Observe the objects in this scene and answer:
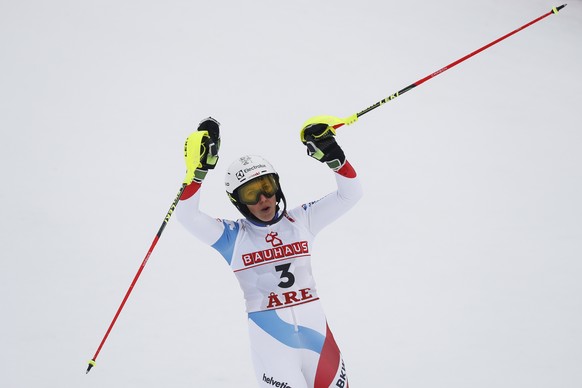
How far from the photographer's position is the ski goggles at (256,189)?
9.82 ft

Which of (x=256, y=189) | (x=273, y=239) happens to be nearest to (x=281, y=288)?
(x=273, y=239)

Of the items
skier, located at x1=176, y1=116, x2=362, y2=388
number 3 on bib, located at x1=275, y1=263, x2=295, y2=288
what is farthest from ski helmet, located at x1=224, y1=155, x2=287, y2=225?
number 3 on bib, located at x1=275, y1=263, x2=295, y2=288

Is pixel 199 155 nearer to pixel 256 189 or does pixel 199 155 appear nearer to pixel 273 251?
pixel 256 189

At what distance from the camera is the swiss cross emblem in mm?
3062

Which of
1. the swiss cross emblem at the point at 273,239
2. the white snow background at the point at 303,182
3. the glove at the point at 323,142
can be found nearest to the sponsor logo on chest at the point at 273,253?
the swiss cross emblem at the point at 273,239

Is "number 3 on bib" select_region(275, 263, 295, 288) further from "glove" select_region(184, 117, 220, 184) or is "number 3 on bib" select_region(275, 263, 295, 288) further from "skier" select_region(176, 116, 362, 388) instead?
"glove" select_region(184, 117, 220, 184)

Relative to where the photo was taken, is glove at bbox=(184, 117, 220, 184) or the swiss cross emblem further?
the swiss cross emblem

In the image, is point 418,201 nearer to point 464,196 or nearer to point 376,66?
point 464,196

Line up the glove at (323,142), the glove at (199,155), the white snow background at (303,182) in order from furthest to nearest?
the white snow background at (303,182) → the glove at (323,142) → the glove at (199,155)

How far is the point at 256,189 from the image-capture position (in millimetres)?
2996

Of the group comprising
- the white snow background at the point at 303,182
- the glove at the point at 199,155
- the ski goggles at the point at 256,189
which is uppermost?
the white snow background at the point at 303,182

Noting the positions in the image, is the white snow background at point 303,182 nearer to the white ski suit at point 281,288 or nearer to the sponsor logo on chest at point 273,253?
the white ski suit at point 281,288

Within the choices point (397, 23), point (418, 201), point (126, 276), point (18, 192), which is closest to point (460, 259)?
point (418, 201)

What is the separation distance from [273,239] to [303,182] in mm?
2941
